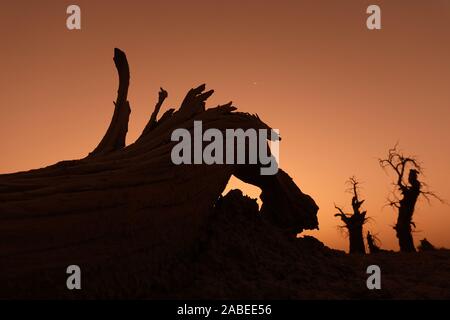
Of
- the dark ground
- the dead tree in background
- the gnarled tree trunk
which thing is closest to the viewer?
the gnarled tree trunk

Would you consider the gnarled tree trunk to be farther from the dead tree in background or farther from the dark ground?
the dead tree in background

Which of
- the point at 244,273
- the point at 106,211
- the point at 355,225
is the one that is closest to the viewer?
the point at 106,211

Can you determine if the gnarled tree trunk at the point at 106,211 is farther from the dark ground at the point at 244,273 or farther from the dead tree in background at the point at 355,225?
the dead tree in background at the point at 355,225

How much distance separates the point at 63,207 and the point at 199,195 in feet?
4.96

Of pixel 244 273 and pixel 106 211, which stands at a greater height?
pixel 106 211

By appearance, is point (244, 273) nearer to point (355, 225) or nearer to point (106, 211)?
point (106, 211)

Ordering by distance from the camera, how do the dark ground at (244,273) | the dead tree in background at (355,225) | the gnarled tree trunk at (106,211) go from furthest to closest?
the dead tree in background at (355,225) → the dark ground at (244,273) → the gnarled tree trunk at (106,211)

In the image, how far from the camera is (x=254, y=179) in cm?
594

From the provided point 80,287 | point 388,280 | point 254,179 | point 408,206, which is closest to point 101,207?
point 80,287

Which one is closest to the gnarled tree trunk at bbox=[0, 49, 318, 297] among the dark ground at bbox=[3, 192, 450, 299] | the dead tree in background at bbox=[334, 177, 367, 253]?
the dark ground at bbox=[3, 192, 450, 299]

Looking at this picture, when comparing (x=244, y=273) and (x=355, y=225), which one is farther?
(x=355, y=225)

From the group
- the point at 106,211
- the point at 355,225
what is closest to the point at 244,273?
the point at 106,211

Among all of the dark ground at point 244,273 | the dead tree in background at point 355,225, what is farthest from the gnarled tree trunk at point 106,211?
the dead tree in background at point 355,225
